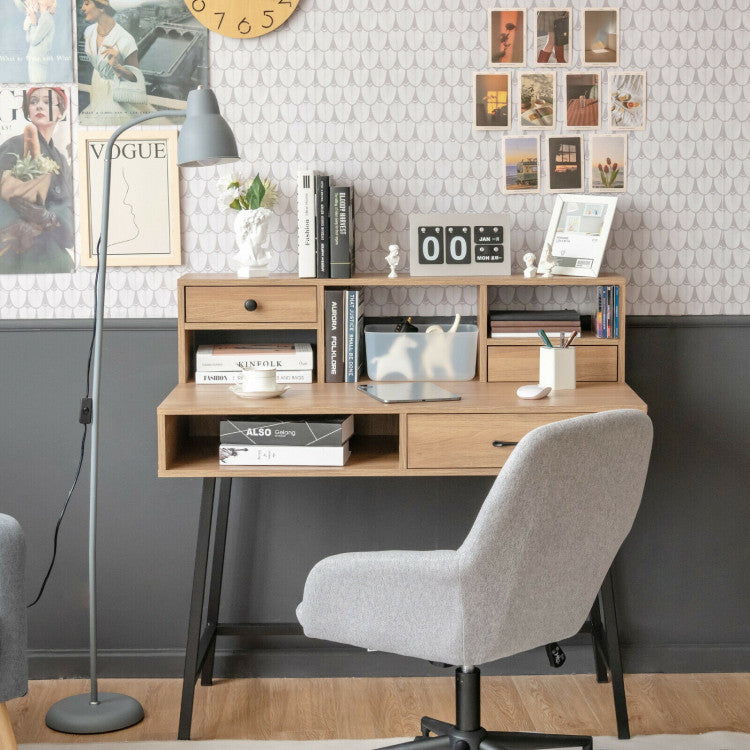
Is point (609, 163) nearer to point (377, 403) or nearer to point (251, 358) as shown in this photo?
point (377, 403)

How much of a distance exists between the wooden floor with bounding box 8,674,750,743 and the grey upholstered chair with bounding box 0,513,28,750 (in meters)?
0.48

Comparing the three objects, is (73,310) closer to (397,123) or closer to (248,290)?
(248,290)

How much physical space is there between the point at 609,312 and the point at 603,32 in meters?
0.74

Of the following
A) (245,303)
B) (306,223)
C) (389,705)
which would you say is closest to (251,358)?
(245,303)

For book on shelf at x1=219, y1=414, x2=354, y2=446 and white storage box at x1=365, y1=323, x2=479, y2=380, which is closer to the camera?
book on shelf at x1=219, y1=414, x2=354, y2=446

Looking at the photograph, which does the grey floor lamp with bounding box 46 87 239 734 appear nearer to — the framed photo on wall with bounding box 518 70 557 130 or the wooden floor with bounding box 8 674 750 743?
the wooden floor with bounding box 8 674 750 743

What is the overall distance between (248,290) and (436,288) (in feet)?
1.74

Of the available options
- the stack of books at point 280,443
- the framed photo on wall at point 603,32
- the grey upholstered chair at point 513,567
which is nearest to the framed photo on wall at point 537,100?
the framed photo on wall at point 603,32

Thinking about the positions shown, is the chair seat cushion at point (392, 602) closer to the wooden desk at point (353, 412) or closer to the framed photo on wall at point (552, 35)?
the wooden desk at point (353, 412)

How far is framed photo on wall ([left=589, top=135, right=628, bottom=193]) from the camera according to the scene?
8.71ft

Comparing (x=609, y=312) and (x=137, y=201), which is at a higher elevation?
(x=137, y=201)

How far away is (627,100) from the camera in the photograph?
2.64 m

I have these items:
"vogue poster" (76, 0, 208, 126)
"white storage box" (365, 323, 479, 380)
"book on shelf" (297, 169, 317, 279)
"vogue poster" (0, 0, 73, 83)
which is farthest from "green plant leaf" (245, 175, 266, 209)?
"vogue poster" (0, 0, 73, 83)

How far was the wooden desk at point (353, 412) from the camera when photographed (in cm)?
224
